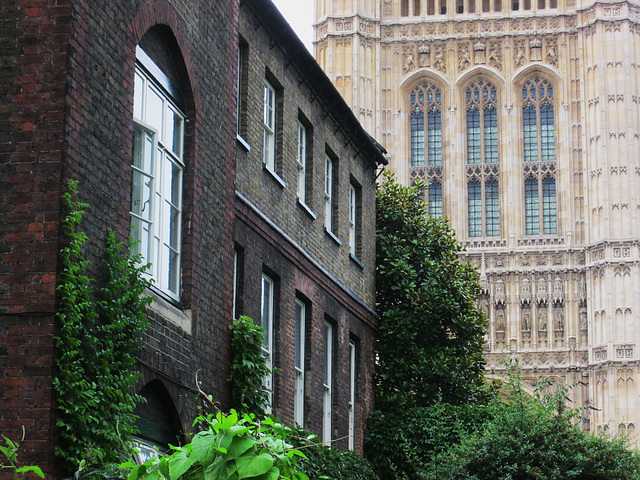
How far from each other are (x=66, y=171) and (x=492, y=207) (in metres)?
57.9

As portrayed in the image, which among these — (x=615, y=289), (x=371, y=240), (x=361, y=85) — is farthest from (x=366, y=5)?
(x=371, y=240)

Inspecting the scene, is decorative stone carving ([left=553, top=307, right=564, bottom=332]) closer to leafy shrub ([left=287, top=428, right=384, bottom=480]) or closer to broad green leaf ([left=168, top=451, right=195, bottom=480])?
leafy shrub ([left=287, top=428, right=384, bottom=480])

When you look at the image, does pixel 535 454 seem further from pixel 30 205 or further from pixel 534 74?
pixel 534 74

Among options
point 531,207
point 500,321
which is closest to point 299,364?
point 500,321

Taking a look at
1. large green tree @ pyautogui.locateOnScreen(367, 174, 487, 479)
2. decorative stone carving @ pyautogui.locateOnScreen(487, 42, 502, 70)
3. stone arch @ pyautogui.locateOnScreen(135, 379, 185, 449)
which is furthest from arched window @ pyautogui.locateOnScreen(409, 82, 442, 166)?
stone arch @ pyautogui.locateOnScreen(135, 379, 185, 449)

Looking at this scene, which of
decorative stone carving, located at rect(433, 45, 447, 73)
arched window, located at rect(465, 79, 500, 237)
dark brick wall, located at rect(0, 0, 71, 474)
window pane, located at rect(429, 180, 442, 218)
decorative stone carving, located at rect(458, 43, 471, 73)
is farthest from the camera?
decorative stone carving, located at rect(433, 45, 447, 73)

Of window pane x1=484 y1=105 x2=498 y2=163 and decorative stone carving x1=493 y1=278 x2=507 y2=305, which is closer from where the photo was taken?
decorative stone carving x1=493 y1=278 x2=507 y2=305

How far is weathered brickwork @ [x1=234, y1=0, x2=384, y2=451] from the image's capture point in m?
21.1

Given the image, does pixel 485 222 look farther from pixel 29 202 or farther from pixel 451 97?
pixel 29 202

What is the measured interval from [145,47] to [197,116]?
4.75ft

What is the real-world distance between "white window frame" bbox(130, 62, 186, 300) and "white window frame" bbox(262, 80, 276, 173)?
5.84m

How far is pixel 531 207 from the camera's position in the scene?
69.4m

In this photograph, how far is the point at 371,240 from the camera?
98.5ft

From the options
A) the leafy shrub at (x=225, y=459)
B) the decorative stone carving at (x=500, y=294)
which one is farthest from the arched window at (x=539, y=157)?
the leafy shrub at (x=225, y=459)
